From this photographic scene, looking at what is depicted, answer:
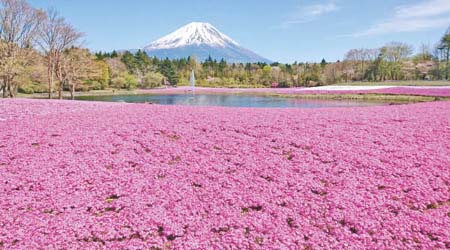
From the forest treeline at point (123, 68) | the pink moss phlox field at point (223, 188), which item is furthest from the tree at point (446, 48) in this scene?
the pink moss phlox field at point (223, 188)

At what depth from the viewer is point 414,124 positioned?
12266 millimetres

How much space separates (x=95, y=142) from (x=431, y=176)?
8.78m

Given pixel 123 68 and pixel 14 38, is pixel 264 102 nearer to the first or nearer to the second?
pixel 14 38

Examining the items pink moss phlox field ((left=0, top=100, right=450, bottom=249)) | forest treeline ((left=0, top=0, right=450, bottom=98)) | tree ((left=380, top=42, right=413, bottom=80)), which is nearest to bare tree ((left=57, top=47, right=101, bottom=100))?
forest treeline ((left=0, top=0, right=450, bottom=98))

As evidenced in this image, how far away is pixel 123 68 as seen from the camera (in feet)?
303

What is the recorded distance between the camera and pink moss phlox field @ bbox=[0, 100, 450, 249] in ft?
15.9

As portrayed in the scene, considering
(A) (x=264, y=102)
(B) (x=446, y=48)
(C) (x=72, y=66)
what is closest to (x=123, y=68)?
(C) (x=72, y=66)

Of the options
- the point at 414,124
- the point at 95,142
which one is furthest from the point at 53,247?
the point at 414,124

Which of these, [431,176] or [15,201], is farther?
[431,176]

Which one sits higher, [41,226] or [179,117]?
[179,117]

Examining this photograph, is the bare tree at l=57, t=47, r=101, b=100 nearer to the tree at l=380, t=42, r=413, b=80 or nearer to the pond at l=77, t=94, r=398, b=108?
the pond at l=77, t=94, r=398, b=108

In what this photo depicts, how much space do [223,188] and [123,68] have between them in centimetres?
9291

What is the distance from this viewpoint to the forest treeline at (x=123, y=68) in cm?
3481

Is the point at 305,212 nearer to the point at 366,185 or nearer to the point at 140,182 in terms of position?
the point at 366,185
